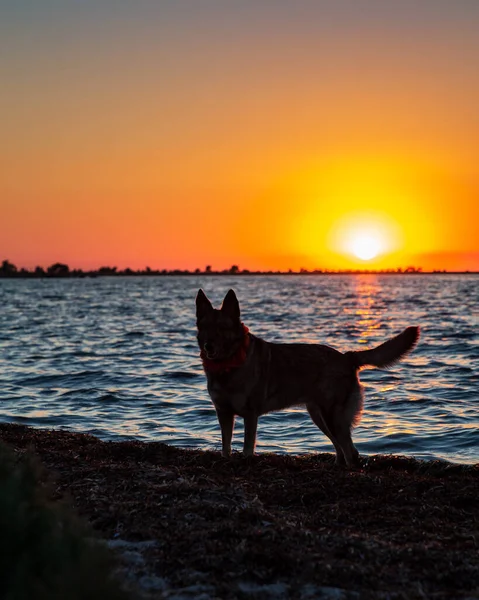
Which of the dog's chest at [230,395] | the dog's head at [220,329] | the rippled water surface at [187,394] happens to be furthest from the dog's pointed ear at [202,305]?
the rippled water surface at [187,394]

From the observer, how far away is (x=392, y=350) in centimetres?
885

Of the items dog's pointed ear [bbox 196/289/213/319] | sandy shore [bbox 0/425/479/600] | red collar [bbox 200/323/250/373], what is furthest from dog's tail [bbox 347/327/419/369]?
dog's pointed ear [bbox 196/289/213/319]

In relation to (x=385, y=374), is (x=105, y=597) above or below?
above

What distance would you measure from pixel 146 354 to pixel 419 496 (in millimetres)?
17170

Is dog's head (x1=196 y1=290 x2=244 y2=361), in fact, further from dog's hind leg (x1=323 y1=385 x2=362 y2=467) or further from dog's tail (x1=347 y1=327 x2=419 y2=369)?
dog's tail (x1=347 y1=327 x2=419 y2=369)

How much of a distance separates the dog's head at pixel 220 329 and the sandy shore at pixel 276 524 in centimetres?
128

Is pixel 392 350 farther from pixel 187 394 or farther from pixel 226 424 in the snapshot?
pixel 187 394

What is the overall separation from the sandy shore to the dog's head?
128cm

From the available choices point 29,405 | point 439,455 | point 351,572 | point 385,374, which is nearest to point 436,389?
point 385,374

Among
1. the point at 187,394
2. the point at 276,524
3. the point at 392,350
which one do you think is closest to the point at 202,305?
the point at 392,350

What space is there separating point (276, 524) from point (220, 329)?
11.7 ft

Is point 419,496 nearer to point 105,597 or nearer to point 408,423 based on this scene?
point 105,597

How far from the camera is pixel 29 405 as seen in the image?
1420 cm

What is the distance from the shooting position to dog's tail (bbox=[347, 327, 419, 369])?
29.0 ft
